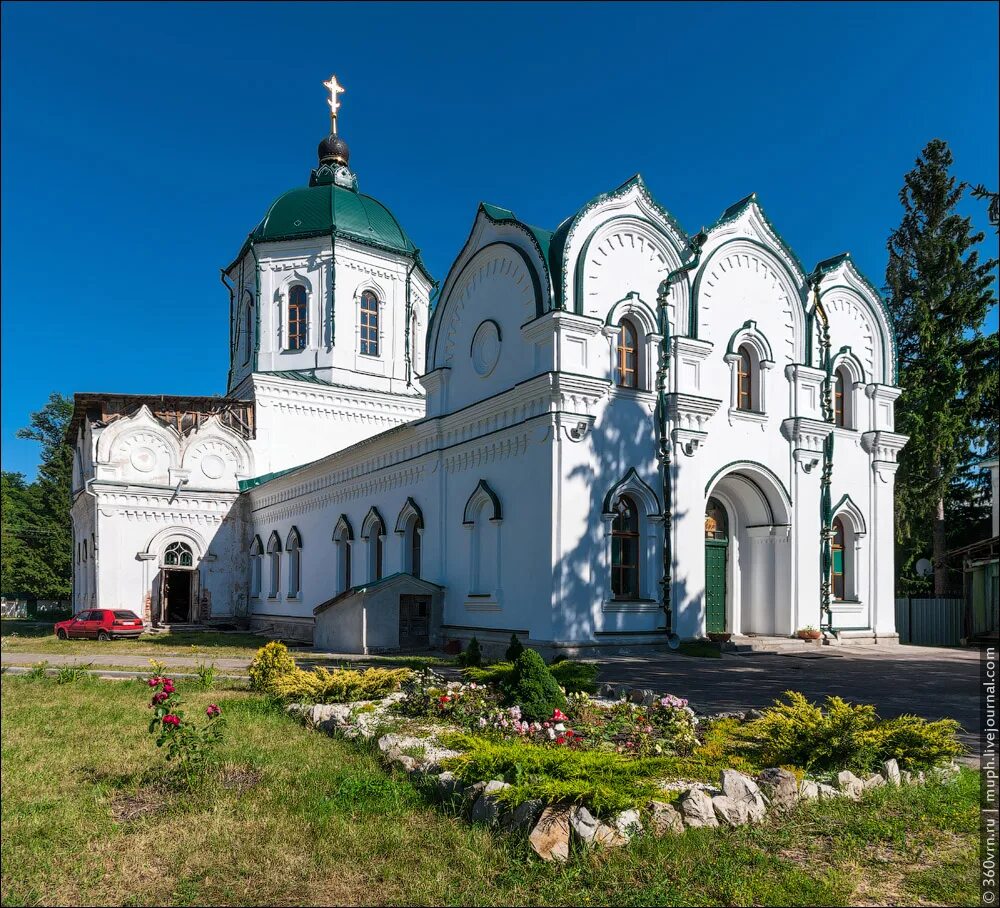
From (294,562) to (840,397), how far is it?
16.8 m

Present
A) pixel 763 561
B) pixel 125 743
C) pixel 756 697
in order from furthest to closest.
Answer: pixel 763 561, pixel 756 697, pixel 125 743

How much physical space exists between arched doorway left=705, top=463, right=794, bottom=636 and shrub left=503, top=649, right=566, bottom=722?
34.3 ft

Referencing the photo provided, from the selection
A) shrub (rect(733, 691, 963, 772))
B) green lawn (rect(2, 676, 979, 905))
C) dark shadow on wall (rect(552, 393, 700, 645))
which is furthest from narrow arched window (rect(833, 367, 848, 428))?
green lawn (rect(2, 676, 979, 905))

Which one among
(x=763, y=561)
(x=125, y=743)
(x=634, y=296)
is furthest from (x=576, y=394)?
(x=125, y=743)

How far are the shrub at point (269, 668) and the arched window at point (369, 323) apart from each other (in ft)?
67.9

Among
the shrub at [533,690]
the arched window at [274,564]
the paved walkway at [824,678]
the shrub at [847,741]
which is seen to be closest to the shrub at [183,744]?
the shrub at [533,690]

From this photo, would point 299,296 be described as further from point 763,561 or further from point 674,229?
point 763,561

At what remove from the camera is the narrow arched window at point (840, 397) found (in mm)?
20688

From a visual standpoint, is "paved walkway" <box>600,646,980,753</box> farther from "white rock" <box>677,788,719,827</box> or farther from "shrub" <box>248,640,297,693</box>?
"shrub" <box>248,640,297,693</box>

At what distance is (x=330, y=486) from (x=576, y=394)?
38.1 feet

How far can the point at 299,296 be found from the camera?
102 ft

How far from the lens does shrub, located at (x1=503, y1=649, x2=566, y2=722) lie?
859 cm

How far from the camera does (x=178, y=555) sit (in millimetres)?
29469

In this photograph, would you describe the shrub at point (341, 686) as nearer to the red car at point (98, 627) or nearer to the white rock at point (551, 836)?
the white rock at point (551, 836)
